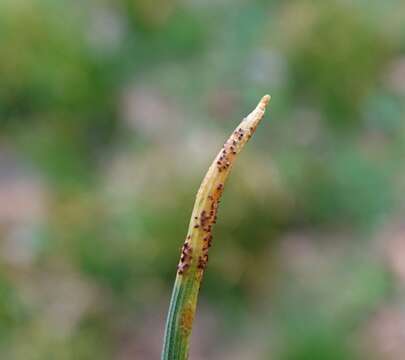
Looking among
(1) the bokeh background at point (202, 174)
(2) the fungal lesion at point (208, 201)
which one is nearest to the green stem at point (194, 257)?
(2) the fungal lesion at point (208, 201)

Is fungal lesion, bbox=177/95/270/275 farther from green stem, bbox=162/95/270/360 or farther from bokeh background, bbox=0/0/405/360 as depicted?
bokeh background, bbox=0/0/405/360

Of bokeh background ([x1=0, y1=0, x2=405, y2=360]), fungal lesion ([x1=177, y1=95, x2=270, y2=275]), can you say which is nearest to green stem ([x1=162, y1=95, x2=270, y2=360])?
fungal lesion ([x1=177, y1=95, x2=270, y2=275])

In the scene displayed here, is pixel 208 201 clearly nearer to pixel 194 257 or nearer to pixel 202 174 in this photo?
pixel 194 257

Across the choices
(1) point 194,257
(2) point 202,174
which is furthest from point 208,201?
(2) point 202,174

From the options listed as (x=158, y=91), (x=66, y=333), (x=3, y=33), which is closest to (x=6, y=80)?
(x=3, y=33)

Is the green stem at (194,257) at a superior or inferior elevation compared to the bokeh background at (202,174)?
inferior

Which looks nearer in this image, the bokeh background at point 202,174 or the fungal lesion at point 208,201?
the fungal lesion at point 208,201

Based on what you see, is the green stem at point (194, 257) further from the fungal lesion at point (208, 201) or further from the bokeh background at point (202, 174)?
the bokeh background at point (202, 174)
